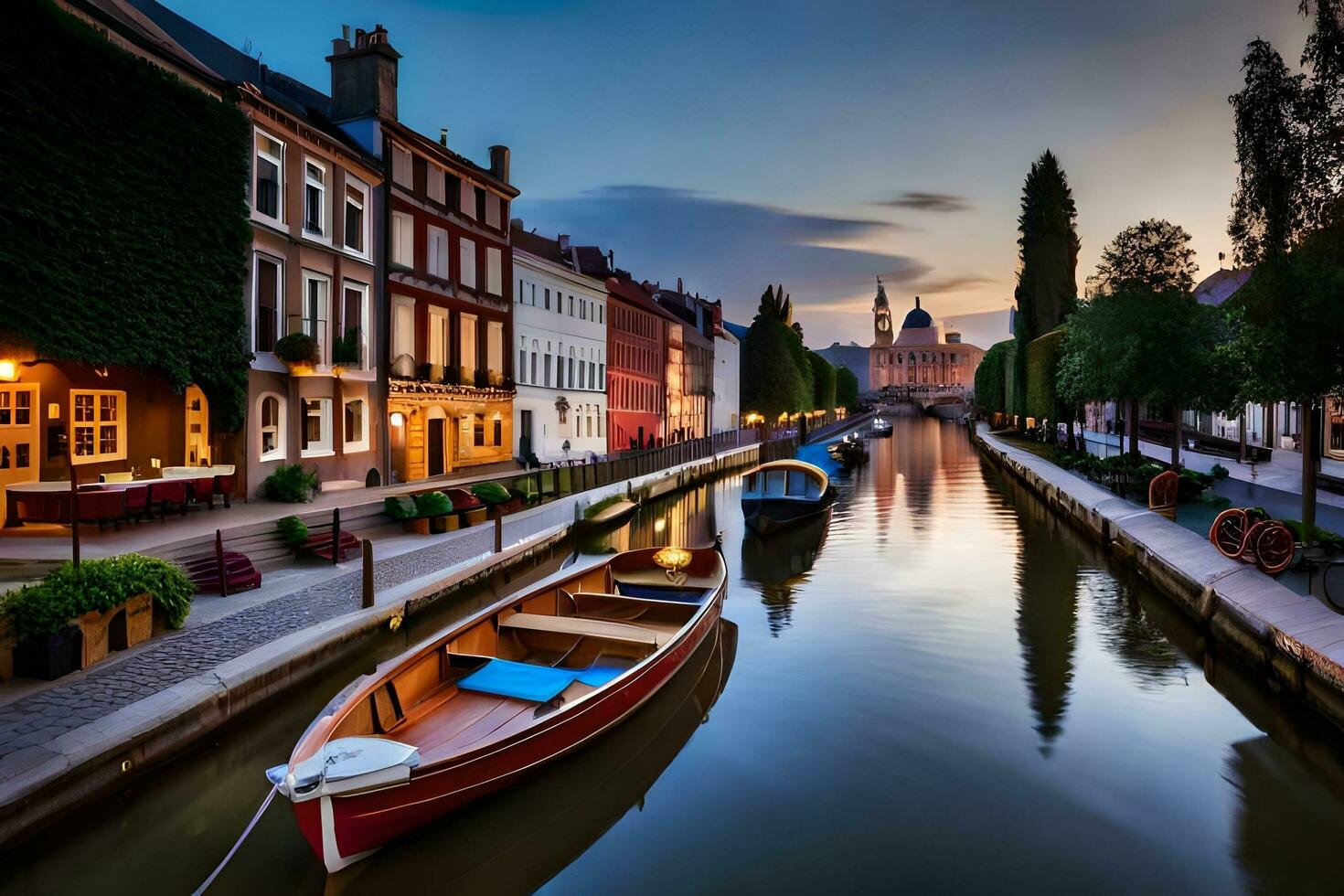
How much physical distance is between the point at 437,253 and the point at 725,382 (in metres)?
58.6

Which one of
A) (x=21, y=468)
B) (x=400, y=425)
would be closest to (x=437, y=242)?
(x=400, y=425)

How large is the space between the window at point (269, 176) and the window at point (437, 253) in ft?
27.8

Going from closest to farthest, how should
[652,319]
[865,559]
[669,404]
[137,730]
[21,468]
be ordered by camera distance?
[137,730] < [21,468] < [865,559] < [652,319] < [669,404]

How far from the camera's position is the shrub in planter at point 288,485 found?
23.0 metres

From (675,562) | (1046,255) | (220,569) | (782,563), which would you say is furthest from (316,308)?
(1046,255)

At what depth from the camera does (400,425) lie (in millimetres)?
31031

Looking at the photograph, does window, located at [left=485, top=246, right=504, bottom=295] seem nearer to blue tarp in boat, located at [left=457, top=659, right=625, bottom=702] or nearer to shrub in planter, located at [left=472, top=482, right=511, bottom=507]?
shrub in planter, located at [left=472, top=482, right=511, bottom=507]

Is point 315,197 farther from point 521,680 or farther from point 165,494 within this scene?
point 521,680

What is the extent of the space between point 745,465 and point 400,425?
121 ft

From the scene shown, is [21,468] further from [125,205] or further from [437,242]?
[437,242]

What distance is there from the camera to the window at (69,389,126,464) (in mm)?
19453

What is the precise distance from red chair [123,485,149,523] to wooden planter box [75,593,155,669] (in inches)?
267

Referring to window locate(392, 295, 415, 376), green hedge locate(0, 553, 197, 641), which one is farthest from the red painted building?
green hedge locate(0, 553, 197, 641)

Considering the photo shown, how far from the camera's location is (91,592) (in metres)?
11.0
